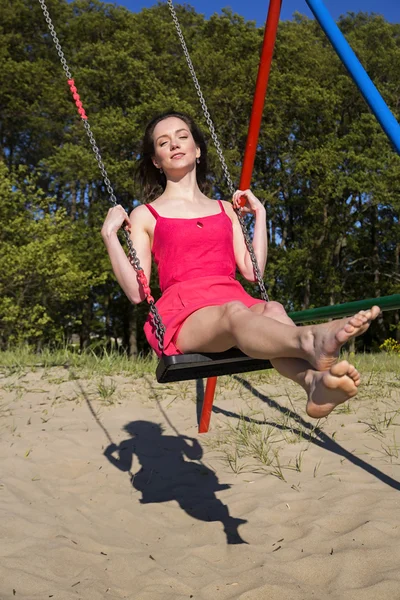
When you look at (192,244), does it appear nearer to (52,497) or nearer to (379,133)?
(52,497)

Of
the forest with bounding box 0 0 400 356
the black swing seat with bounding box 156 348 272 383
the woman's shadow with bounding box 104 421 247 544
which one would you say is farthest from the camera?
the forest with bounding box 0 0 400 356

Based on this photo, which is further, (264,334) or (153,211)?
(153,211)

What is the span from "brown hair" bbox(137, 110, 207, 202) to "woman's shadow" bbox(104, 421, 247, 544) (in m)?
1.69

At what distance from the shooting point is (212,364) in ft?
6.99

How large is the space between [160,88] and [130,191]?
115 inches

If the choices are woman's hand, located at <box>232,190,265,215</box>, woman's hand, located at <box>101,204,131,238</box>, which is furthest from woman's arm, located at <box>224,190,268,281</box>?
woman's hand, located at <box>101,204,131,238</box>

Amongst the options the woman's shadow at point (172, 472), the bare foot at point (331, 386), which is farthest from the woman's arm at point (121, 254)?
the woman's shadow at point (172, 472)

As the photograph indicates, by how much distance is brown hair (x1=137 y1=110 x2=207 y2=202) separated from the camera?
2.93 m

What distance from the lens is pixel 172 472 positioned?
12.6 ft

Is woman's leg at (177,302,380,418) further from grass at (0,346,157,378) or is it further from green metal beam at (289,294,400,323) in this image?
grass at (0,346,157,378)

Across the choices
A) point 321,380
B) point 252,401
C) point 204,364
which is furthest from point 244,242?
point 252,401

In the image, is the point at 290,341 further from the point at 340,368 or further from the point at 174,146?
the point at 174,146

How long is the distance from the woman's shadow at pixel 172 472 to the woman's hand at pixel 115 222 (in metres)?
1.56

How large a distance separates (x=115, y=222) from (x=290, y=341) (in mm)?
1056
